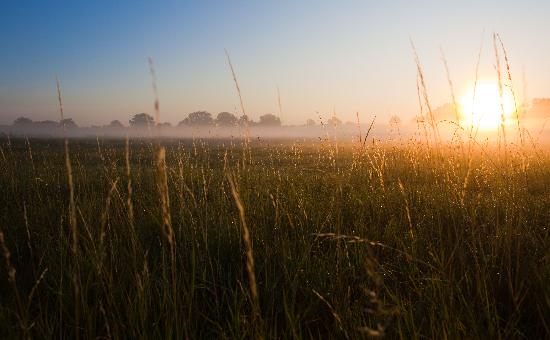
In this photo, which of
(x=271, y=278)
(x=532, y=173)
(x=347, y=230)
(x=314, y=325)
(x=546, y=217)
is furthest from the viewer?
(x=532, y=173)

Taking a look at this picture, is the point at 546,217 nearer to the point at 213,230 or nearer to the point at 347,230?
the point at 347,230

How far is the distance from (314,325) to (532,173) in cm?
593

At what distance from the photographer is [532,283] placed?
192 centimetres

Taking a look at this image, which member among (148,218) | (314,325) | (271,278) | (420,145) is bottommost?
(314,325)

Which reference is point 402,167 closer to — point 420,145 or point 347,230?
point 420,145

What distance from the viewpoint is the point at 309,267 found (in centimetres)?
219

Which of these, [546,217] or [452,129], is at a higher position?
[452,129]

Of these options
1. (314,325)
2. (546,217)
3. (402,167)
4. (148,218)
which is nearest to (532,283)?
(314,325)

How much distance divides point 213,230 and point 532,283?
6.51 ft

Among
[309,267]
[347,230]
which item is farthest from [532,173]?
[309,267]

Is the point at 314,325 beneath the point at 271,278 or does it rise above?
beneath

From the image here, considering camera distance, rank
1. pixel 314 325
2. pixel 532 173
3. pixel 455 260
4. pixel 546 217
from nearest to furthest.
Result: pixel 314 325
pixel 455 260
pixel 546 217
pixel 532 173

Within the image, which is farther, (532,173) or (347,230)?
(532,173)

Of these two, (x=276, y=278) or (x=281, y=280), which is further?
(x=281, y=280)
